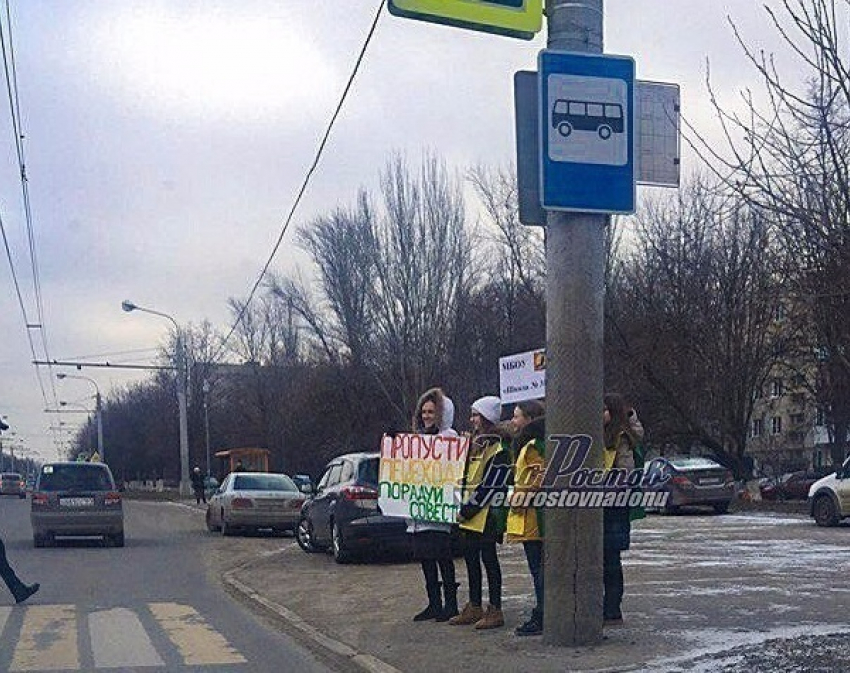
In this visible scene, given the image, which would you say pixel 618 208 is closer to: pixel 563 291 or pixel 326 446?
pixel 563 291

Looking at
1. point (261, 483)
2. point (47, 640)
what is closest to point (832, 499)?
point (261, 483)

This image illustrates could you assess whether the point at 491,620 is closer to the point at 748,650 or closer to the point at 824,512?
the point at 748,650

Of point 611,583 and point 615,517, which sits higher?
point 615,517

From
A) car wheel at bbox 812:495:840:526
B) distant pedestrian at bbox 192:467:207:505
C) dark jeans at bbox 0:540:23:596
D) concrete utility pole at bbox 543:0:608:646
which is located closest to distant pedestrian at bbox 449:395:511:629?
concrete utility pole at bbox 543:0:608:646

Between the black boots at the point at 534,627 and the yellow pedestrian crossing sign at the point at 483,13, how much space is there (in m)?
4.46

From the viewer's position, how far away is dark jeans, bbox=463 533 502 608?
33.5 ft

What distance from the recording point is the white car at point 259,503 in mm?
25031

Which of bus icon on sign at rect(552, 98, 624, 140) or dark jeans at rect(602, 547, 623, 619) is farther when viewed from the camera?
dark jeans at rect(602, 547, 623, 619)

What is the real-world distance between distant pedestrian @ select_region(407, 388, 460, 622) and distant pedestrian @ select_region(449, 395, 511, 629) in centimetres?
26

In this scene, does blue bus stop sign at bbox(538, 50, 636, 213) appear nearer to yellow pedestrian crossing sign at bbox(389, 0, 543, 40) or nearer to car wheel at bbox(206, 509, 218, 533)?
yellow pedestrian crossing sign at bbox(389, 0, 543, 40)

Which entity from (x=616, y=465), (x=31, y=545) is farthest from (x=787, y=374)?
(x=616, y=465)

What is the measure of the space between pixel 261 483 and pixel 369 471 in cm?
861

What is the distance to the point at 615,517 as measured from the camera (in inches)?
386

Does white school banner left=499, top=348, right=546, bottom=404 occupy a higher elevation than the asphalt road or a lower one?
higher
